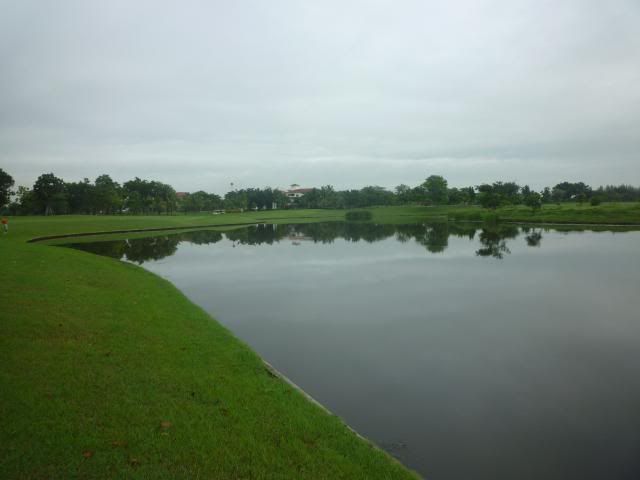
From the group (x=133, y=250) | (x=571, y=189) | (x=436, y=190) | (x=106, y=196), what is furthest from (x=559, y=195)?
(x=106, y=196)

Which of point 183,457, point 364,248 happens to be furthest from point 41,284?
point 364,248

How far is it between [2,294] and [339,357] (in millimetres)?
9983

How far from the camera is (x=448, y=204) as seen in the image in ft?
391

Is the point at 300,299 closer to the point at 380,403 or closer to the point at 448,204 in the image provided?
the point at 380,403

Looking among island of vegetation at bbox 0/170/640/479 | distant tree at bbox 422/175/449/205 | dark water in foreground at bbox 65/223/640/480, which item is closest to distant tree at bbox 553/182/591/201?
distant tree at bbox 422/175/449/205

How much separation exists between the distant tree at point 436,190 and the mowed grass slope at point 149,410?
378ft

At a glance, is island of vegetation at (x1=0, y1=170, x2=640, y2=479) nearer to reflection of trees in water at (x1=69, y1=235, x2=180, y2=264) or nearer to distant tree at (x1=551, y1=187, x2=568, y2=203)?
reflection of trees in water at (x1=69, y1=235, x2=180, y2=264)

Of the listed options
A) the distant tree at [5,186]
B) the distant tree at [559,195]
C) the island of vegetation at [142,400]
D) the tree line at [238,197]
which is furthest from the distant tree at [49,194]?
the distant tree at [559,195]

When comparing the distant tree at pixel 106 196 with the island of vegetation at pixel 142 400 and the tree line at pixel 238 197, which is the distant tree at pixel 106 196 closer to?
the tree line at pixel 238 197

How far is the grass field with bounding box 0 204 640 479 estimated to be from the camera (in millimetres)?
4684

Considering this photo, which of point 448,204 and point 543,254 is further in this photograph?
point 448,204

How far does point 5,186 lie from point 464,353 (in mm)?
88016

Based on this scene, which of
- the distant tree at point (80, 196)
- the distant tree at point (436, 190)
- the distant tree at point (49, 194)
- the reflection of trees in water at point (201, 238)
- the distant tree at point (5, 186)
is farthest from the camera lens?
the distant tree at point (436, 190)

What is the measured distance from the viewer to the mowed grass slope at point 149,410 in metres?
4.68
